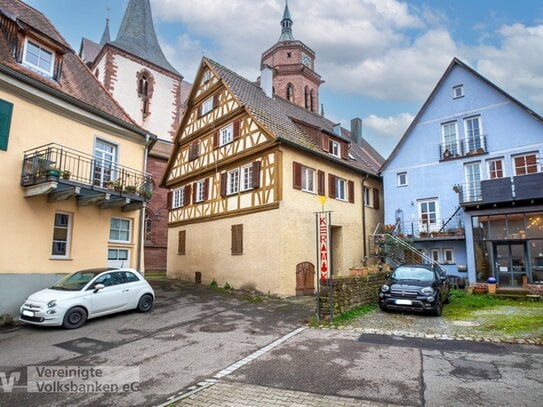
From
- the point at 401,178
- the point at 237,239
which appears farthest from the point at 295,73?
the point at 237,239

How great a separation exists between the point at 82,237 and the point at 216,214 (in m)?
7.67

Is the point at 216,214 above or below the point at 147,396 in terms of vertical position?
above

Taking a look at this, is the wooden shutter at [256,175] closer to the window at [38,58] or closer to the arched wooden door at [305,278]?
the arched wooden door at [305,278]

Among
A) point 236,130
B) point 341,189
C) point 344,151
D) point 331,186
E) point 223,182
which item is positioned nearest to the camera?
point 236,130

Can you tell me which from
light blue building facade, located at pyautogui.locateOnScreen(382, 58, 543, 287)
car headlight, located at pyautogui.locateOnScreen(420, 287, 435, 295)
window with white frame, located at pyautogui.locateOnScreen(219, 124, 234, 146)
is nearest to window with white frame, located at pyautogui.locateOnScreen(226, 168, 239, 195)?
window with white frame, located at pyautogui.locateOnScreen(219, 124, 234, 146)

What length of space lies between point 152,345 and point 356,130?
2581 cm

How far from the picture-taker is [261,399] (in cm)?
499

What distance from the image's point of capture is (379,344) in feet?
25.5

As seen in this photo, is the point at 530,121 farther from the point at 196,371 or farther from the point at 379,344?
the point at 196,371

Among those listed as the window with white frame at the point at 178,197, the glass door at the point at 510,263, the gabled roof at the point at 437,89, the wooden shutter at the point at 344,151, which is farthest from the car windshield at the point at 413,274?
the window with white frame at the point at 178,197

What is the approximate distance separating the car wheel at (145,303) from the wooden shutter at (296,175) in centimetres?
792

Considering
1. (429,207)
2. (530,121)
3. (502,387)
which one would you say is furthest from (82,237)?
(530,121)

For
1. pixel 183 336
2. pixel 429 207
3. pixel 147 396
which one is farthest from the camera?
pixel 429 207

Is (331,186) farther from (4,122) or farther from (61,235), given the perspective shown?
(4,122)
